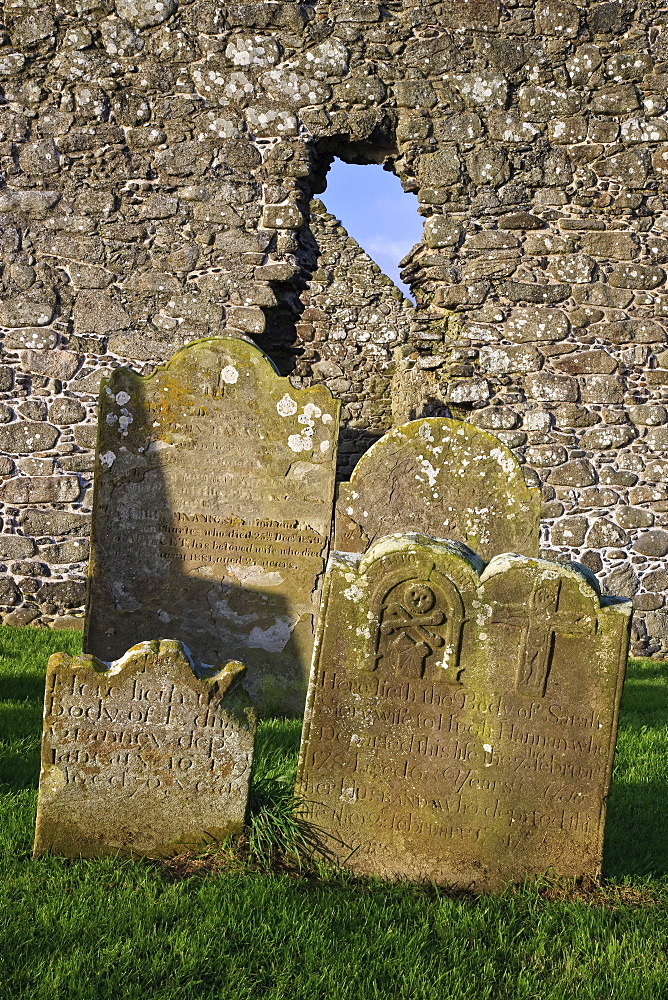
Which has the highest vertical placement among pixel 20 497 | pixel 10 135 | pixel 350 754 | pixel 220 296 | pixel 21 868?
pixel 10 135

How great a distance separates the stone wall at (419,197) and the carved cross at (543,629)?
15.3ft

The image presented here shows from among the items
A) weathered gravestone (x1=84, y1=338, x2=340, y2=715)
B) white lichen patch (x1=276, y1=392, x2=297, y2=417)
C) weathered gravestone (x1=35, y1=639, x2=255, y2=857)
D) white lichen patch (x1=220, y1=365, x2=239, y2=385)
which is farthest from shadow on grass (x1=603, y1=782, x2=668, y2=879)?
white lichen patch (x1=220, y1=365, x2=239, y2=385)

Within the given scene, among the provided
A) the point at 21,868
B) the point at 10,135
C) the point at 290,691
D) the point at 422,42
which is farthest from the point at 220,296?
the point at 21,868

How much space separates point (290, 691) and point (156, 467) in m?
1.68

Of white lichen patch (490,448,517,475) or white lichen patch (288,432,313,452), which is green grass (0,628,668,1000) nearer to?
white lichen patch (490,448,517,475)

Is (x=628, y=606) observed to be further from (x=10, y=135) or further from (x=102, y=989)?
(x=10, y=135)

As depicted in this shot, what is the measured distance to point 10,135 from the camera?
717 centimetres

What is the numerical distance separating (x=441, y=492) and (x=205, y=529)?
1530 mm

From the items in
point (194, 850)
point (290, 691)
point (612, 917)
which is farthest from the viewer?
point (290, 691)

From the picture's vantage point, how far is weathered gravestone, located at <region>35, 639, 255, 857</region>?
2871 mm

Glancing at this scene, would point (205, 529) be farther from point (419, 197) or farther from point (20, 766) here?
point (419, 197)

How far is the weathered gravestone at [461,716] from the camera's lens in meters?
2.87

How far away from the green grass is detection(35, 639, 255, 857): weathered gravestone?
0.13 meters

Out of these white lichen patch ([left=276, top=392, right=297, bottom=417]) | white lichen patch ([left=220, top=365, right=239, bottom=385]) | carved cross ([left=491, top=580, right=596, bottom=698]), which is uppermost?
white lichen patch ([left=220, top=365, right=239, bottom=385])
